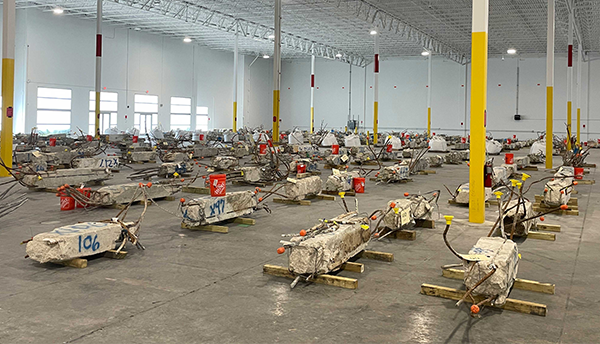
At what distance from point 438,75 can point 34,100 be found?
32722 millimetres

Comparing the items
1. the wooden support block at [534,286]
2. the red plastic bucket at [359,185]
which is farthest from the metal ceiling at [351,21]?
the wooden support block at [534,286]

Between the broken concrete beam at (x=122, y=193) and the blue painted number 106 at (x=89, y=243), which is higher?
the broken concrete beam at (x=122, y=193)

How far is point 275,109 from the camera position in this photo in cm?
2278

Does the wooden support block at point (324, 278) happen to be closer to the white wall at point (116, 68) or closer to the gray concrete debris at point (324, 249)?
the gray concrete debris at point (324, 249)

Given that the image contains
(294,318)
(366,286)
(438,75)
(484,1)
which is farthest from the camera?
(438,75)

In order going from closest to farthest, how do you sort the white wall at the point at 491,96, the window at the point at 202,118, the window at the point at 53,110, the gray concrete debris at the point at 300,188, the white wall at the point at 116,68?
the gray concrete debris at the point at 300,188 < the white wall at the point at 116,68 < the window at the point at 53,110 < the white wall at the point at 491,96 < the window at the point at 202,118

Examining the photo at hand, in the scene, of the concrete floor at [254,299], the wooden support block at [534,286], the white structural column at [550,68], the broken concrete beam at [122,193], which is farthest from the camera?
the white structural column at [550,68]

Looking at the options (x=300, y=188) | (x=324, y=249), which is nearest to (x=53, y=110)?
(x=300, y=188)

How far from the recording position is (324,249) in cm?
566

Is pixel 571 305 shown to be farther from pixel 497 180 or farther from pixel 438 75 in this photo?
pixel 438 75

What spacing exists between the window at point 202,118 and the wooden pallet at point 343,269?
39880mm

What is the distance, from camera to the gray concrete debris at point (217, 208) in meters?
8.30

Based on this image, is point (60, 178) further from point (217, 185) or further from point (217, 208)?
point (217, 208)

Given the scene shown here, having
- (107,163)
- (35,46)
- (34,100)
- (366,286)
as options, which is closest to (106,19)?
(35,46)
